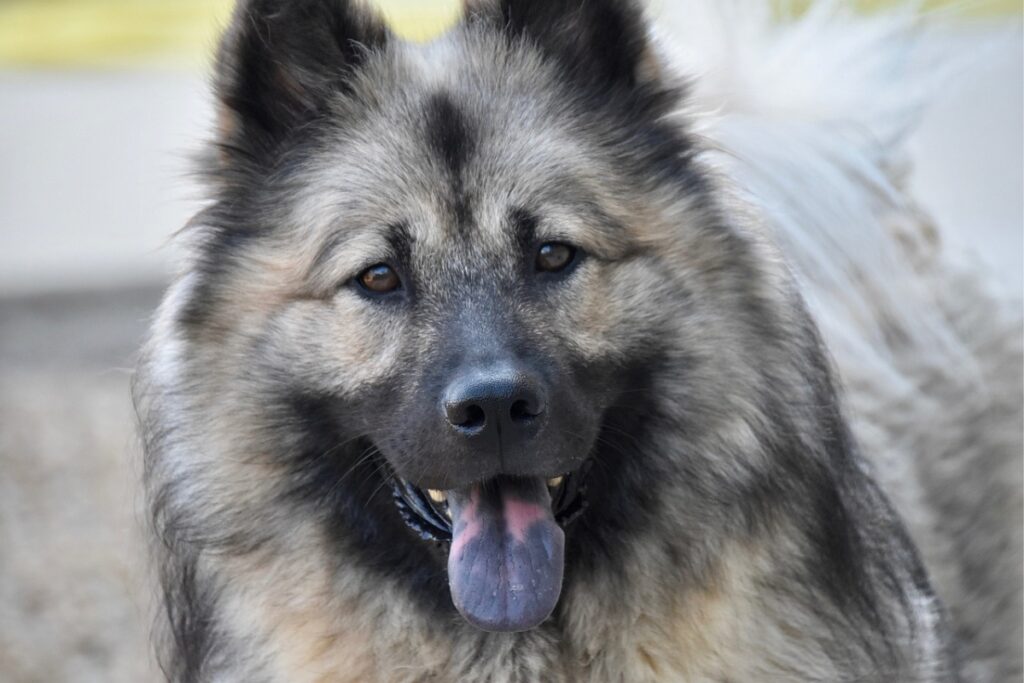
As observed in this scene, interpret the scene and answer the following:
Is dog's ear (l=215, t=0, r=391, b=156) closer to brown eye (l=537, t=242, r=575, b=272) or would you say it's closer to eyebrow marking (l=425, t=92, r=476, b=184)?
eyebrow marking (l=425, t=92, r=476, b=184)

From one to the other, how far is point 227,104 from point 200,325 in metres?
0.47

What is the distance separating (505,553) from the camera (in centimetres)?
253

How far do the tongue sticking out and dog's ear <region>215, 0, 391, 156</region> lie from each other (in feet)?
2.92

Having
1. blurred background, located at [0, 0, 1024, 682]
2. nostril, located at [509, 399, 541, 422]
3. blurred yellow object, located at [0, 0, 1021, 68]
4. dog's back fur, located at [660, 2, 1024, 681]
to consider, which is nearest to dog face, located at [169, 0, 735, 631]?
nostril, located at [509, 399, 541, 422]

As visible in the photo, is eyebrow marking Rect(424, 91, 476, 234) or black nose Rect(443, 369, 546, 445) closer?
black nose Rect(443, 369, 546, 445)

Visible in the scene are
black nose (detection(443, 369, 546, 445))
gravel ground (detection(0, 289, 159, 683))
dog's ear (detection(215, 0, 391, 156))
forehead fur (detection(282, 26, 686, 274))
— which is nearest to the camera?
black nose (detection(443, 369, 546, 445))

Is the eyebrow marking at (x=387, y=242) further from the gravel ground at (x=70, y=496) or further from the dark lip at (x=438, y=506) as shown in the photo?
the gravel ground at (x=70, y=496)

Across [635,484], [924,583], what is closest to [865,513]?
[924,583]

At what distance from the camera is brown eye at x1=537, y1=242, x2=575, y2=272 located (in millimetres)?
2613

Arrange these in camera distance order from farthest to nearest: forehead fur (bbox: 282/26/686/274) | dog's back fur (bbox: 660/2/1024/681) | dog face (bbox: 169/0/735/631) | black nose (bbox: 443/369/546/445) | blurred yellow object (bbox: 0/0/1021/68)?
blurred yellow object (bbox: 0/0/1021/68), dog's back fur (bbox: 660/2/1024/681), forehead fur (bbox: 282/26/686/274), dog face (bbox: 169/0/735/631), black nose (bbox: 443/369/546/445)

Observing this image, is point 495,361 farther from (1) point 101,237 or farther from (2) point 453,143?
(1) point 101,237

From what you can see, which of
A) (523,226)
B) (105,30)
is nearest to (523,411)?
(523,226)

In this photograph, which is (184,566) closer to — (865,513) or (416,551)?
(416,551)

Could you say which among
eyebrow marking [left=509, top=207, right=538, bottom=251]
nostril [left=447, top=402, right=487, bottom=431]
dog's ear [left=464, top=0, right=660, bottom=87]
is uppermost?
dog's ear [left=464, top=0, right=660, bottom=87]
